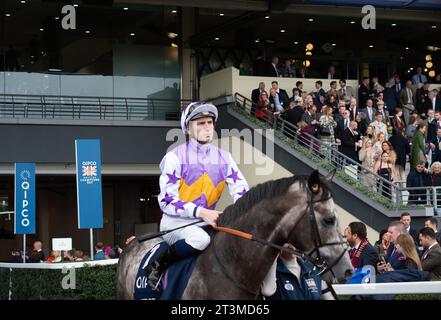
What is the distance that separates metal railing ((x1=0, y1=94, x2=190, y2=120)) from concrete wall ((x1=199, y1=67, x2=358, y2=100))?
914 millimetres

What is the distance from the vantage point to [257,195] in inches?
241

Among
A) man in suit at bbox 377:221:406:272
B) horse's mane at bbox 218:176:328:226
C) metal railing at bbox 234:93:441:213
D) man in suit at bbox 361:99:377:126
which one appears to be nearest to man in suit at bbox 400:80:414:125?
man in suit at bbox 361:99:377:126

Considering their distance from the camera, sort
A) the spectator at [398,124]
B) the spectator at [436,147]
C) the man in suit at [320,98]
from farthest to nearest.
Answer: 1. the man in suit at [320,98]
2. the spectator at [398,124]
3. the spectator at [436,147]

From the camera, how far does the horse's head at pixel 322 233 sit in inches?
226

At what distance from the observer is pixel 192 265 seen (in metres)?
6.24

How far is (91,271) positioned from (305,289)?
6.90 metres

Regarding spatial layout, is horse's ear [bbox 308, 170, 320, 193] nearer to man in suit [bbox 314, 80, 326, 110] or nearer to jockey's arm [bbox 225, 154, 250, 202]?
jockey's arm [bbox 225, 154, 250, 202]

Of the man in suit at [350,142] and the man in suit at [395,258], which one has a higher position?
the man in suit at [350,142]

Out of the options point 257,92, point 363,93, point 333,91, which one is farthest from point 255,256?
point 363,93

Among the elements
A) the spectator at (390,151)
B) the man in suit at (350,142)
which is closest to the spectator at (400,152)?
the man in suit at (350,142)

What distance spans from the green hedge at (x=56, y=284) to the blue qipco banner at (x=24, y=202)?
5494 mm

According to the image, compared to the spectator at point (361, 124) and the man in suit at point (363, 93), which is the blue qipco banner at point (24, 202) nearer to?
the spectator at point (361, 124)

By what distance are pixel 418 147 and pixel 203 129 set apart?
14093 mm
